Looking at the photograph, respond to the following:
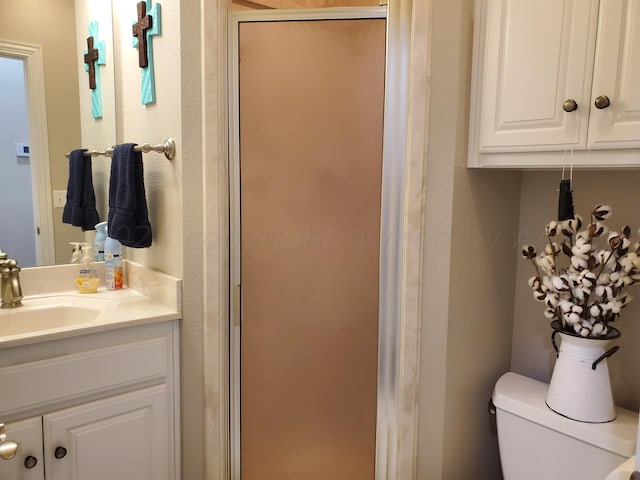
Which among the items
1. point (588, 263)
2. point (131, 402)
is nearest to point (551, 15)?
point (588, 263)

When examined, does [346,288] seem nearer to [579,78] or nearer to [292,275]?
[292,275]

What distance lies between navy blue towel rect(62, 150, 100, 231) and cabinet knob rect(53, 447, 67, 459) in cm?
81

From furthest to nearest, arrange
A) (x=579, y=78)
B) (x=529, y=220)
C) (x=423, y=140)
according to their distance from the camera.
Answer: (x=529, y=220), (x=423, y=140), (x=579, y=78)

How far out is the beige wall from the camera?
5.45 ft

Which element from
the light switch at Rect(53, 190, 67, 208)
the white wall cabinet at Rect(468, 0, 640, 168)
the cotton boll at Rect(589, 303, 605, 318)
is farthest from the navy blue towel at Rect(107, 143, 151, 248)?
the cotton boll at Rect(589, 303, 605, 318)

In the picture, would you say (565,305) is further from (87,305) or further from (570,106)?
(87,305)

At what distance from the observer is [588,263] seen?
4.22 ft

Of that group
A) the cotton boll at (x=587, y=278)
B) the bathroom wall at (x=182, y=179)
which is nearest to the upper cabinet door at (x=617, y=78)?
the cotton boll at (x=587, y=278)

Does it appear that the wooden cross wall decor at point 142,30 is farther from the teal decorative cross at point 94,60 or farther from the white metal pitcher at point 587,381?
the white metal pitcher at point 587,381

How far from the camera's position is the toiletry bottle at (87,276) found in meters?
1.74

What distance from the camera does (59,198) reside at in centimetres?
174

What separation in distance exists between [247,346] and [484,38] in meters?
1.25

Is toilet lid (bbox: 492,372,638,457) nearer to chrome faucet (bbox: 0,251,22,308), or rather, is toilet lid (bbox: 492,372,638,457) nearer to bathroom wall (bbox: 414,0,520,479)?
bathroom wall (bbox: 414,0,520,479)

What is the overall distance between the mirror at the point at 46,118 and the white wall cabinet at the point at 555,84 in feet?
4.53
